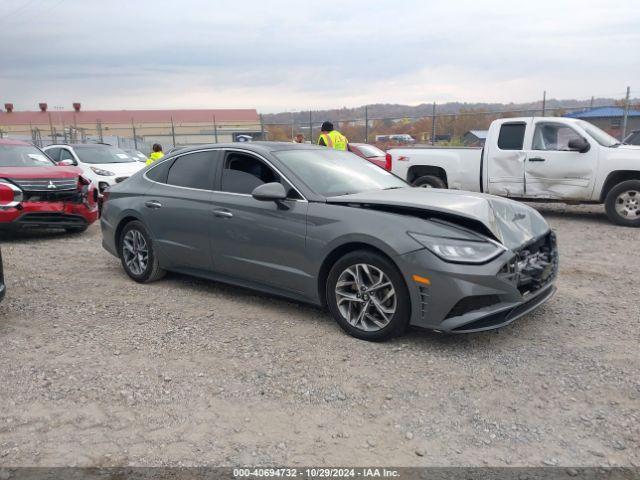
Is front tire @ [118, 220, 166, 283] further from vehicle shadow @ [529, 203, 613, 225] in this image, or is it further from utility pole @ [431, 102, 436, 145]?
A: utility pole @ [431, 102, 436, 145]

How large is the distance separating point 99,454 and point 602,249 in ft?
22.6

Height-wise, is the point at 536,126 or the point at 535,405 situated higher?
the point at 536,126

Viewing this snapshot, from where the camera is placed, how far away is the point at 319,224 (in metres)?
4.39

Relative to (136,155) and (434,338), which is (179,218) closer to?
(434,338)

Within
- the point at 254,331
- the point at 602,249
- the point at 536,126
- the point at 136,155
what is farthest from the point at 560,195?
the point at 136,155

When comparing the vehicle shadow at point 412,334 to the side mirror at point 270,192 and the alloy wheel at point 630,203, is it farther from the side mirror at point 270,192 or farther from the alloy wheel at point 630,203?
the alloy wheel at point 630,203

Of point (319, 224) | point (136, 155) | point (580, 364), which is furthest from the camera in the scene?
point (136, 155)

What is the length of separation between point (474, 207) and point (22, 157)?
796cm

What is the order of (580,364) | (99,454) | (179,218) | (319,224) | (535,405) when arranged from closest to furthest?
(99,454)
(535,405)
(580,364)
(319,224)
(179,218)

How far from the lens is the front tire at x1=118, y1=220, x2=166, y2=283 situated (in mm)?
5805

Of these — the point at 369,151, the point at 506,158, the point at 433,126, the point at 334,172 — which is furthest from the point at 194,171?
the point at 433,126

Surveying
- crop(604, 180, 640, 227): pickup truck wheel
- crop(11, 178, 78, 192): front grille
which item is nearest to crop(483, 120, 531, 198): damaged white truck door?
crop(604, 180, 640, 227): pickup truck wheel

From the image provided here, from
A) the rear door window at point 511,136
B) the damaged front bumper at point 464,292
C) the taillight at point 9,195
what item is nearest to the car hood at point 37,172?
the taillight at point 9,195

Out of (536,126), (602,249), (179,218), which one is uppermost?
(536,126)
